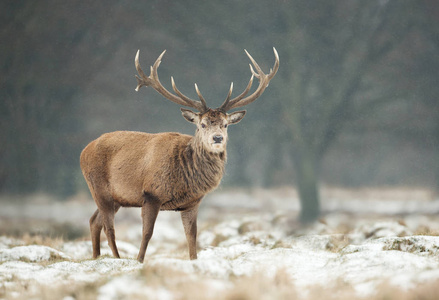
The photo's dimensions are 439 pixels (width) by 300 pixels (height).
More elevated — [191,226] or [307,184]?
[191,226]

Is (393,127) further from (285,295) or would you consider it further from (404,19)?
(285,295)

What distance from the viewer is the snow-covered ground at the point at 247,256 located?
379 centimetres

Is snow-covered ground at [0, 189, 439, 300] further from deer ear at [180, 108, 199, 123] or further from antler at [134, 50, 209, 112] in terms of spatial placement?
antler at [134, 50, 209, 112]

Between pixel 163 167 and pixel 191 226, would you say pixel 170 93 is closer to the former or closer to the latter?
pixel 163 167

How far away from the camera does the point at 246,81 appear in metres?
12.7

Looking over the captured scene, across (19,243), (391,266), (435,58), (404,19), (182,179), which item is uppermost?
(404,19)

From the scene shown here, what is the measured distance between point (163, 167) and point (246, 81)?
666 centimetres

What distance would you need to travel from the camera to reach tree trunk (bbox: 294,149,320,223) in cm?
1251

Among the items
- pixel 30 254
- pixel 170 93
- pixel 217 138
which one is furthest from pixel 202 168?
pixel 30 254

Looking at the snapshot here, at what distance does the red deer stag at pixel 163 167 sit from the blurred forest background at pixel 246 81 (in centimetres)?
546

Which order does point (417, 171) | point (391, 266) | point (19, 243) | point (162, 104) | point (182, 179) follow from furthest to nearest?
point (162, 104)
point (417, 171)
point (19, 243)
point (182, 179)
point (391, 266)

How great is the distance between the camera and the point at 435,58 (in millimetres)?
12430

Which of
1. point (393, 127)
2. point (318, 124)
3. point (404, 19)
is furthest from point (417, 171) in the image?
point (404, 19)

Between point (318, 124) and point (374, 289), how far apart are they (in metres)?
9.33
